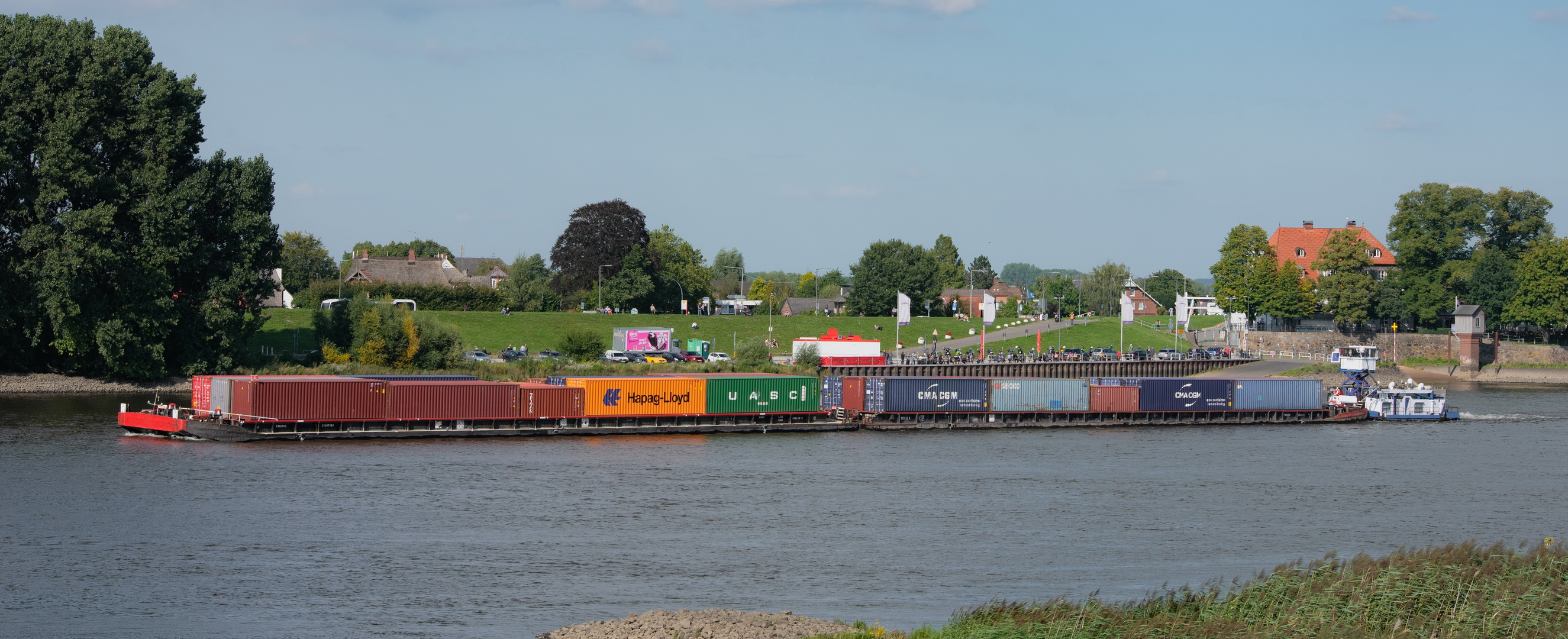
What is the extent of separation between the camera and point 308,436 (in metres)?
51.7

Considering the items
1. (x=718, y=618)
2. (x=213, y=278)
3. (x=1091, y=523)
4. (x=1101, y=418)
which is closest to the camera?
(x=718, y=618)

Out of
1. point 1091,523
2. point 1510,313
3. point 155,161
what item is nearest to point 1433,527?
point 1091,523

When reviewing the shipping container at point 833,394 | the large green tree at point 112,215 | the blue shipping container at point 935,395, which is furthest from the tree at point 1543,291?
the large green tree at point 112,215

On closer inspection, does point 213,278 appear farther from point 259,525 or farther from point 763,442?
point 259,525

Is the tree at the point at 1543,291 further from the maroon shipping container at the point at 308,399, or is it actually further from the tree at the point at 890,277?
the maroon shipping container at the point at 308,399

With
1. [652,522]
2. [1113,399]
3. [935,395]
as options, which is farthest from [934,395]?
[652,522]

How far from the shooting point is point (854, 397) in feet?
A: 205

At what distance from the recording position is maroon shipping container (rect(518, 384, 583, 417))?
5516 centimetres

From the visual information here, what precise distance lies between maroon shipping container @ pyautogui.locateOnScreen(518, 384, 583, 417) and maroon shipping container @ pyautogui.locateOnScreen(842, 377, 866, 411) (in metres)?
14.5

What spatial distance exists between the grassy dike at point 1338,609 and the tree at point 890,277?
111966 millimetres

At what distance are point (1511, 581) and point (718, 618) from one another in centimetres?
1603

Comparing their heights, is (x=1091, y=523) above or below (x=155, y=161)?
below

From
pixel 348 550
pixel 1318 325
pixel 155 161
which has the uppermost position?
pixel 155 161

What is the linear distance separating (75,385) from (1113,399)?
6147 cm
